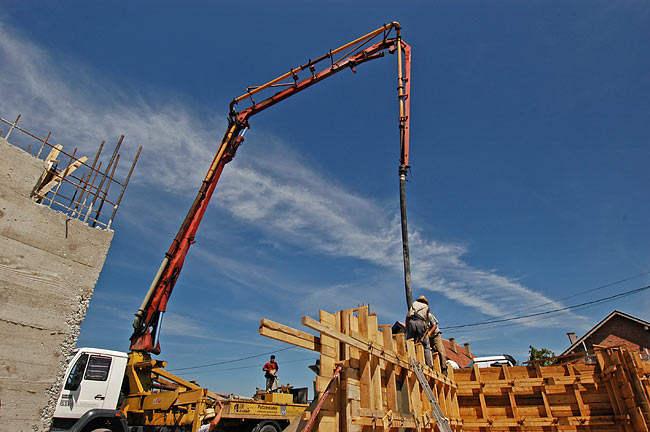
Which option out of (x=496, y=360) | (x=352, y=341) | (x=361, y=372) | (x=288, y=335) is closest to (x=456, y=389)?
(x=361, y=372)

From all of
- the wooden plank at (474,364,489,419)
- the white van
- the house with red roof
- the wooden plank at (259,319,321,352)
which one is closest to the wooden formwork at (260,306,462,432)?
the wooden plank at (259,319,321,352)

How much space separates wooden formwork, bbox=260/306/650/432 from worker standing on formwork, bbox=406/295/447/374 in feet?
1.61

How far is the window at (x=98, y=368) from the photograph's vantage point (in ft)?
29.9

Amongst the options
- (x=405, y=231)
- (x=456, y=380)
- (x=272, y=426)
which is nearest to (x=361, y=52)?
(x=405, y=231)

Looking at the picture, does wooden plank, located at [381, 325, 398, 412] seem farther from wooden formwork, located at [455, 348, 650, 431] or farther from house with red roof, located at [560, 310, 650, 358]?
house with red roof, located at [560, 310, 650, 358]

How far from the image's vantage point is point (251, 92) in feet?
53.1

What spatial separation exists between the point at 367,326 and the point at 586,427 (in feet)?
22.3

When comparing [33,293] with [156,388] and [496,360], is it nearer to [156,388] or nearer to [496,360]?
[156,388]

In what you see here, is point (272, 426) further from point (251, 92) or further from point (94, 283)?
point (251, 92)

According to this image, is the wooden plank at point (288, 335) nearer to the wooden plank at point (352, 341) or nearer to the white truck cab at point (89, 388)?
the wooden plank at point (352, 341)

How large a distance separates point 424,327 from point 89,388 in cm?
803

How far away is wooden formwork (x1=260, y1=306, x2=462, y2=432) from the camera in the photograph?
400 centimetres

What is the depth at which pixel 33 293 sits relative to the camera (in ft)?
17.5

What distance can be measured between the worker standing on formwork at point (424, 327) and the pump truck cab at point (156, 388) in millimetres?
1911
